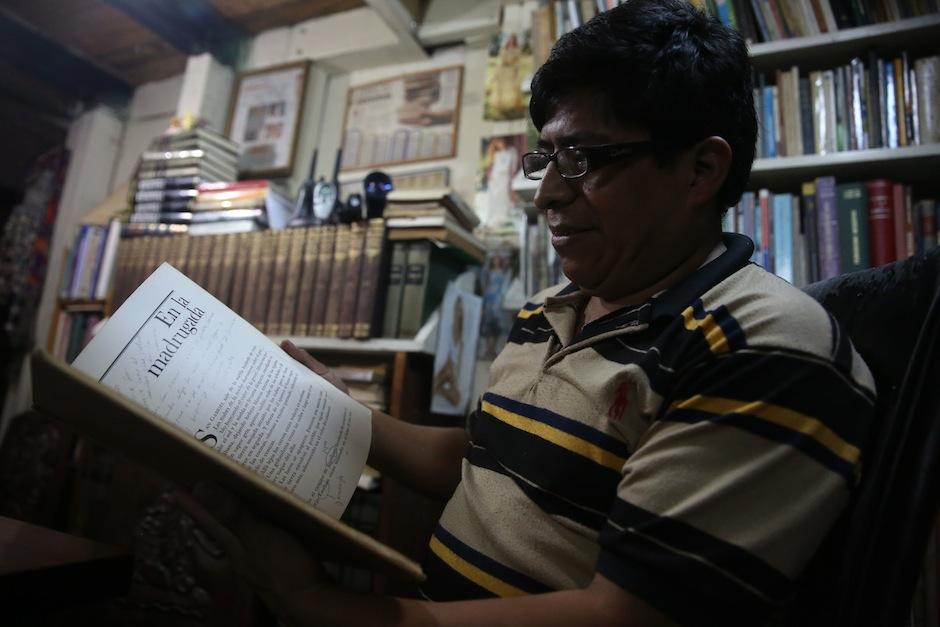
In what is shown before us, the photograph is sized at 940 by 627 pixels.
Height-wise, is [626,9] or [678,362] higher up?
[626,9]

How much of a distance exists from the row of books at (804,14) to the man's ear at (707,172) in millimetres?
737

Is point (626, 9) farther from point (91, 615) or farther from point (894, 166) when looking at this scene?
point (91, 615)

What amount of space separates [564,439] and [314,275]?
1194mm

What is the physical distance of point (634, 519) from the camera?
1.50 feet

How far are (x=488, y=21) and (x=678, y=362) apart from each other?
6.24 feet

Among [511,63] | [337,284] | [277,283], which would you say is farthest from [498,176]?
[277,283]

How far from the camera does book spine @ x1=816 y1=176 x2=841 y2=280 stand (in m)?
1.23

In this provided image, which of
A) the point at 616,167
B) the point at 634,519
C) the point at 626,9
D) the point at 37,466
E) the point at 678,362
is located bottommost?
the point at 37,466

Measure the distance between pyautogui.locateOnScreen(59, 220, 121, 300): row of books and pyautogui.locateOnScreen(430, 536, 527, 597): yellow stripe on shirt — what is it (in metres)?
2.12

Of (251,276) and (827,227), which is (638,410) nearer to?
(827,227)

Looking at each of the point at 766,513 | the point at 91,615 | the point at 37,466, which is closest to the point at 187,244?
the point at 37,466

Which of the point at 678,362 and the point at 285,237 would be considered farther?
the point at 285,237

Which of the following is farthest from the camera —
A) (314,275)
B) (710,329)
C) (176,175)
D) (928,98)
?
(176,175)

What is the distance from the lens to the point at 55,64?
270 centimetres
